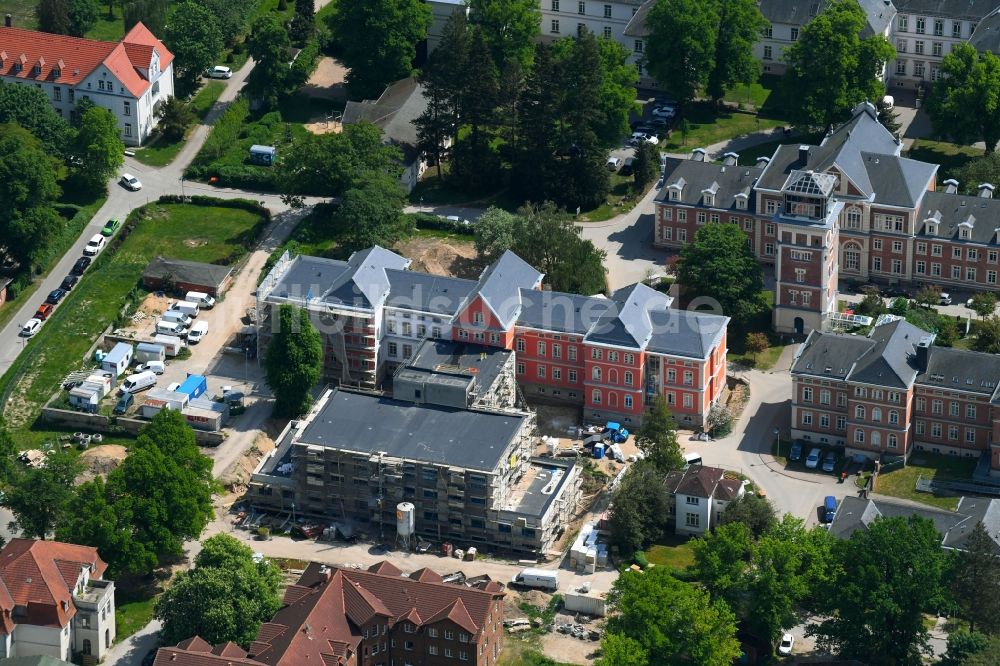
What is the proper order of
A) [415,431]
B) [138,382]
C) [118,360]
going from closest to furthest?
[415,431]
[138,382]
[118,360]

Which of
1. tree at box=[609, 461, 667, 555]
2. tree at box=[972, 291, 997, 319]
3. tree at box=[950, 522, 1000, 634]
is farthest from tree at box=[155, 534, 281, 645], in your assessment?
tree at box=[972, 291, 997, 319]

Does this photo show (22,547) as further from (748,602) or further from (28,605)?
(748,602)

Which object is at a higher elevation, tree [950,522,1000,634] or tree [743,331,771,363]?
tree [743,331,771,363]

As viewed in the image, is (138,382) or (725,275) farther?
(725,275)

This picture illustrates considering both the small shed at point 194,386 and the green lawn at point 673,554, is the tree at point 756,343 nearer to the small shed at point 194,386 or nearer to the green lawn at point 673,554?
the green lawn at point 673,554

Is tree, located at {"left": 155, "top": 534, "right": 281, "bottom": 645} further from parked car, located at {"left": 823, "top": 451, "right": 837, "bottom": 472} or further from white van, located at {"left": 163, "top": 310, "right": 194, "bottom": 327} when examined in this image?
parked car, located at {"left": 823, "top": 451, "right": 837, "bottom": 472}

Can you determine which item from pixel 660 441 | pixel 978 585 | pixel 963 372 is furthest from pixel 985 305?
pixel 978 585

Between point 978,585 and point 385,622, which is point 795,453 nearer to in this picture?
point 978,585
